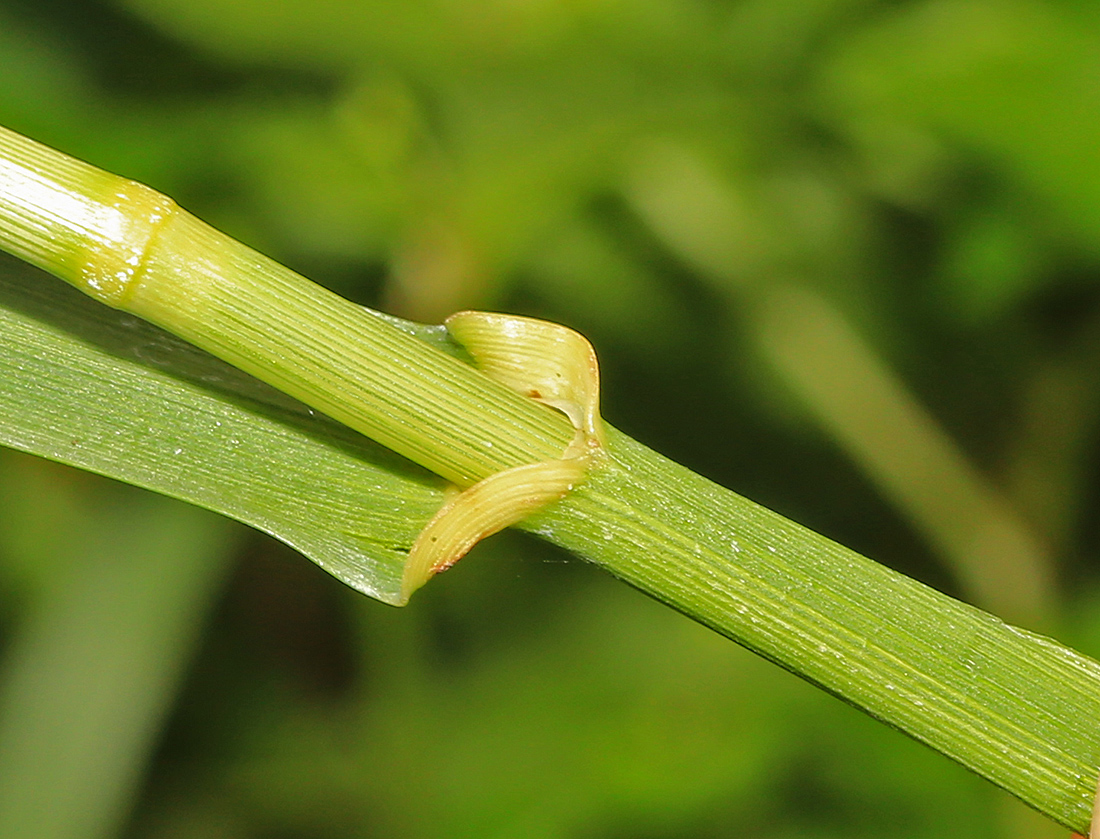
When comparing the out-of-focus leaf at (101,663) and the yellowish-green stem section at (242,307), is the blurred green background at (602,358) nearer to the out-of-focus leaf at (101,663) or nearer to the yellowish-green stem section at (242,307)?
the out-of-focus leaf at (101,663)

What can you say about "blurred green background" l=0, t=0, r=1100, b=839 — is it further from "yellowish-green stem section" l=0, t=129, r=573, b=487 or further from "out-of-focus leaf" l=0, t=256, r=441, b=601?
"yellowish-green stem section" l=0, t=129, r=573, b=487

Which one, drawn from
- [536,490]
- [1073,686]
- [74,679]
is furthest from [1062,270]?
[74,679]

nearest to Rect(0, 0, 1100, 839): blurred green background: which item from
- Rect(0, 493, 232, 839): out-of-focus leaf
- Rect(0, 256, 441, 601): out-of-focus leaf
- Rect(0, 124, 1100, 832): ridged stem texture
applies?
Rect(0, 493, 232, 839): out-of-focus leaf

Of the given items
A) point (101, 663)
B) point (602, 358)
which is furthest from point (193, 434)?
point (602, 358)

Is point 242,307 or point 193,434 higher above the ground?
point 242,307

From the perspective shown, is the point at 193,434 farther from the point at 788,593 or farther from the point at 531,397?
the point at 788,593

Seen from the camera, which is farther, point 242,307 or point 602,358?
point 602,358

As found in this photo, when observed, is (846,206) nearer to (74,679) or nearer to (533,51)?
(533,51)
